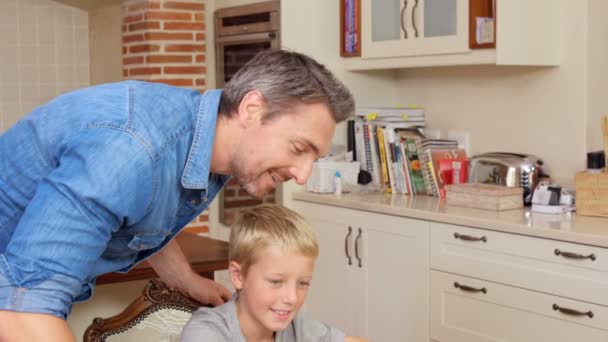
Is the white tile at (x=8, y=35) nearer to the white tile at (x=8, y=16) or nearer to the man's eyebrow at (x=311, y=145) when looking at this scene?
the white tile at (x=8, y=16)

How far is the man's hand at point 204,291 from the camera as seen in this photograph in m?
2.15

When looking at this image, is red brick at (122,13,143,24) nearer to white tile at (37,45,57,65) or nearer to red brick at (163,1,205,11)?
red brick at (163,1,205,11)

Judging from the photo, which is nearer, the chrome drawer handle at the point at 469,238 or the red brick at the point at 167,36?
the chrome drawer handle at the point at 469,238

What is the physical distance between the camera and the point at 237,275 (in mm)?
2096

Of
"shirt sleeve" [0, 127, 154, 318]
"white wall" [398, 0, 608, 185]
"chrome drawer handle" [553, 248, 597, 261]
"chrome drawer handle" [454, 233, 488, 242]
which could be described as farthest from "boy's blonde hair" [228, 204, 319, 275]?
"white wall" [398, 0, 608, 185]

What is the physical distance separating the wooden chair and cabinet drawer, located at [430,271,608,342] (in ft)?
5.12

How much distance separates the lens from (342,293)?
422 cm

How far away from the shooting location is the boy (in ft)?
6.53

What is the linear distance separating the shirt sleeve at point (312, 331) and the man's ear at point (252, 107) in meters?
0.60

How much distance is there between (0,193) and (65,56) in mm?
4612

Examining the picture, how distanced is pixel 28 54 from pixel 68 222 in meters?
4.86

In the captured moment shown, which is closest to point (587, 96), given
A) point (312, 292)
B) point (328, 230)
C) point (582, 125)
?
point (582, 125)

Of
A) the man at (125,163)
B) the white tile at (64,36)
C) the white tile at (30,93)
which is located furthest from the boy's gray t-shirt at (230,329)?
the white tile at (64,36)

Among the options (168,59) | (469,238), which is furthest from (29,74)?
(469,238)
